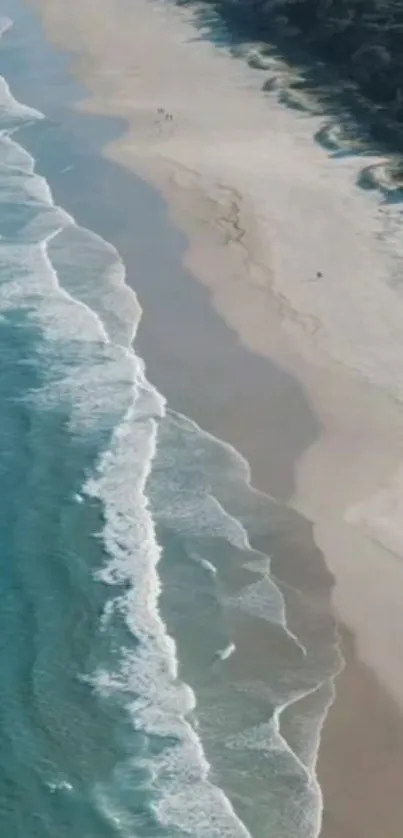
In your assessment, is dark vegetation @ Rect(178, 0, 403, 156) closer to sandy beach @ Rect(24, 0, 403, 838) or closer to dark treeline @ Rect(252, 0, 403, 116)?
dark treeline @ Rect(252, 0, 403, 116)

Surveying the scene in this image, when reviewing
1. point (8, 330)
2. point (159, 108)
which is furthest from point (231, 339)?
point (159, 108)

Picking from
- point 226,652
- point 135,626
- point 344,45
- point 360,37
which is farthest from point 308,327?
point 344,45

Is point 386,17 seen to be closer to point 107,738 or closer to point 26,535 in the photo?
point 26,535

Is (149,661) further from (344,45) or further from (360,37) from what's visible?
(344,45)

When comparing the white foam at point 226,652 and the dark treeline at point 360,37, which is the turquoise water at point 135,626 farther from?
the dark treeline at point 360,37

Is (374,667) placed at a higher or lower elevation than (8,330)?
higher

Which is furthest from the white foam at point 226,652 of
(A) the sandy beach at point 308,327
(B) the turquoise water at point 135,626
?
(A) the sandy beach at point 308,327
